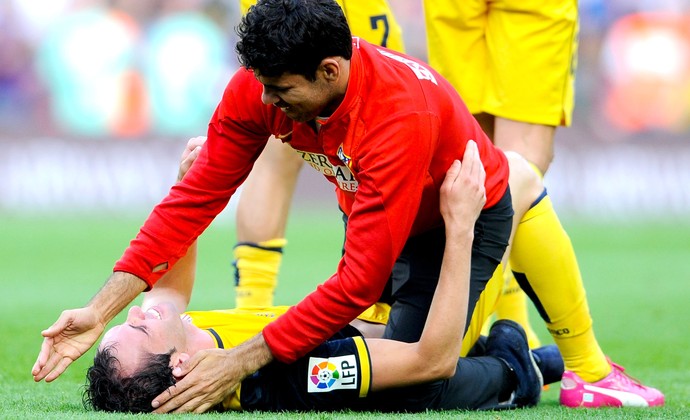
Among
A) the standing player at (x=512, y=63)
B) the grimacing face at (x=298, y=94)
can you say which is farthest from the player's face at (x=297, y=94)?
the standing player at (x=512, y=63)

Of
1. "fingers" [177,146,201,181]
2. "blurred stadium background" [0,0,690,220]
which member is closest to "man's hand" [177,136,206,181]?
"fingers" [177,146,201,181]

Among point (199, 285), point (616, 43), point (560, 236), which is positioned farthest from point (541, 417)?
point (616, 43)

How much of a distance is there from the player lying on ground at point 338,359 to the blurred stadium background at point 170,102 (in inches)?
437

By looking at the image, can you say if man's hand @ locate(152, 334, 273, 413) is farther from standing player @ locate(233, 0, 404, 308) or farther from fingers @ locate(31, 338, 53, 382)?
standing player @ locate(233, 0, 404, 308)

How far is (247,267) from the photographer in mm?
4773

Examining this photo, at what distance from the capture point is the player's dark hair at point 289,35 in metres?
3.01

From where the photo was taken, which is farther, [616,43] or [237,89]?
[616,43]

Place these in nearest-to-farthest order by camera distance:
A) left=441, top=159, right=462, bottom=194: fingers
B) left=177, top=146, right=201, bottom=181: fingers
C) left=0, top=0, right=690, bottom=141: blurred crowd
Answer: left=441, top=159, right=462, bottom=194: fingers < left=177, top=146, right=201, bottom=181: fingers < left=0, top=0, right=690, bottom=141: blurred crowd

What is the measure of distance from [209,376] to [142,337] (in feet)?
0.75

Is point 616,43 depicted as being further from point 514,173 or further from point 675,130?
point 514,173

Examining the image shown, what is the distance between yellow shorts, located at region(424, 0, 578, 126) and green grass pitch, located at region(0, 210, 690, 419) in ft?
3.87

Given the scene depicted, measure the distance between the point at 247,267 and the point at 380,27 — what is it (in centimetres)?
116

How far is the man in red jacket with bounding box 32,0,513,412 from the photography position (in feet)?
10.1

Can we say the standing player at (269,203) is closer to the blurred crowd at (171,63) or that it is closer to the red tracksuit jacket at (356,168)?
the red tracksuit jacket at (356,168)
